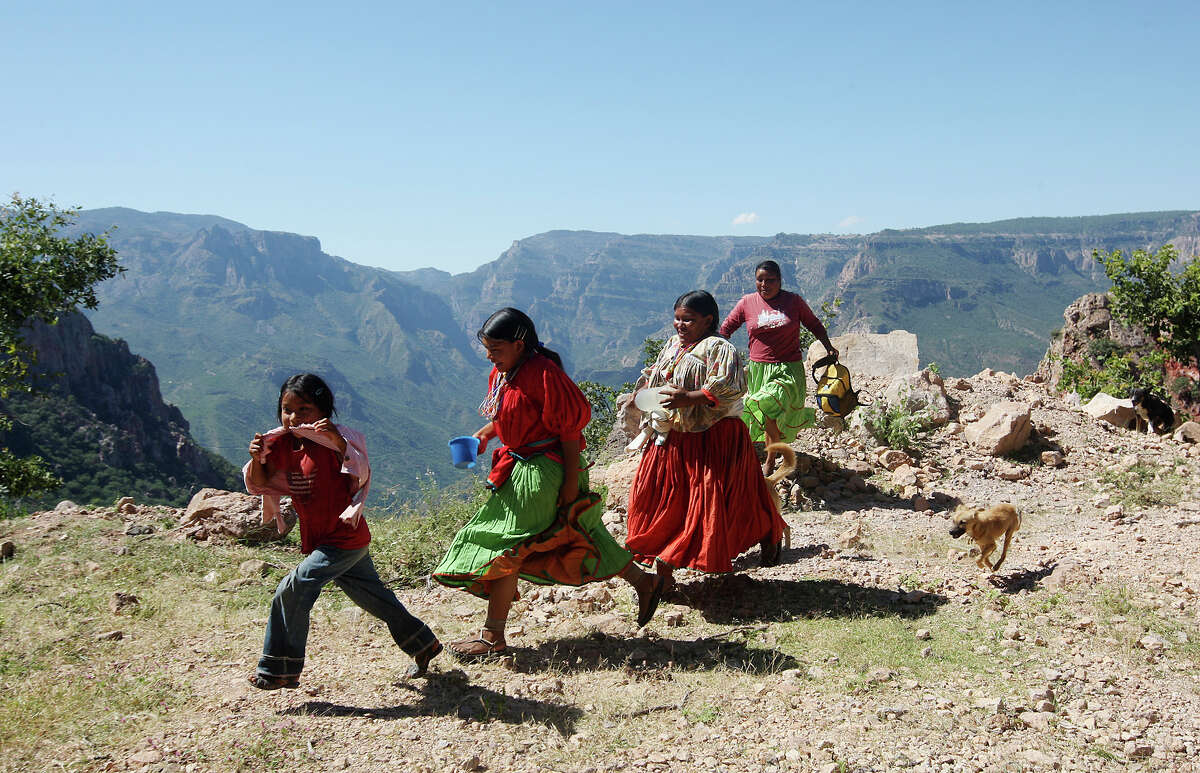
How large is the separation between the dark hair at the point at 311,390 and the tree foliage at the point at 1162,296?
13.4 meters

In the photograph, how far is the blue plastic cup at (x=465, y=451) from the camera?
4082 millimetres

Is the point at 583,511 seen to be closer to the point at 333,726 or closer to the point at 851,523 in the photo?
the point at 333,726

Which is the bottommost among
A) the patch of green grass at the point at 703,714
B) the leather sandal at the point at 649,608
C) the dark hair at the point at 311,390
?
the patch of green grass at the point at 703,714

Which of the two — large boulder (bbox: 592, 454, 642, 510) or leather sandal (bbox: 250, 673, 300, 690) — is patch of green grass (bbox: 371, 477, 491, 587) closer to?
large boulder (bbox: 592, 454, 642, 510)

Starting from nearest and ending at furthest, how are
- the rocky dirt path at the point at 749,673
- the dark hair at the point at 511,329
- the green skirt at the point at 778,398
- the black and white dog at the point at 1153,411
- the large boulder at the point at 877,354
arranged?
the rocky dirt path at the point at 749,673 → the dark hair at the point at 511,329 → the green skirt at the point at 778,398 → the black and white dog at the point at 1153,411 → the large boulder at the point at 877,354

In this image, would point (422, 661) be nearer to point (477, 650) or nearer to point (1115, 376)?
point (477, 650)

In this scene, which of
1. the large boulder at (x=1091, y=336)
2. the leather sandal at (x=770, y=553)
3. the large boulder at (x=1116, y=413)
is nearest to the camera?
the leather sandal at (x=770, y=553)

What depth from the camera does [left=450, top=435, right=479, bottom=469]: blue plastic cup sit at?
161 inches

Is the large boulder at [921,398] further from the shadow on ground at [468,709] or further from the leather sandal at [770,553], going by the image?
the shadow on ground at [468,709]

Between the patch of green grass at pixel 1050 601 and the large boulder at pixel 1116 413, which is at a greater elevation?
the large boulder at pixel 1116 413

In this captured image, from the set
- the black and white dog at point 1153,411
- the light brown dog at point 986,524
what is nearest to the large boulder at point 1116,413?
the black and white dog at point 1153,411

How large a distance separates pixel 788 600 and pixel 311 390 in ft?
10.3

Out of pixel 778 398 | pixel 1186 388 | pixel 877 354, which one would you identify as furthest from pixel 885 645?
pixel 1186 388

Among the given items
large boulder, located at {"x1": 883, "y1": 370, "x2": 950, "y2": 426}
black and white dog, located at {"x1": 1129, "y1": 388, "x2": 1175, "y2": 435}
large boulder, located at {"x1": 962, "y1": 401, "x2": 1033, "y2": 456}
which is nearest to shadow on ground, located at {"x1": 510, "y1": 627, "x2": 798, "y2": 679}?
large boulder, located at {"x1": 962, "y1": 401, "x2": 1033, "y2": 456}
